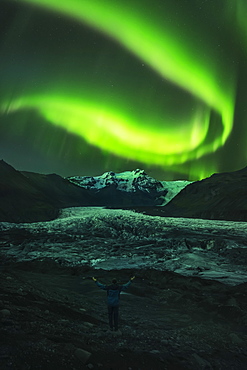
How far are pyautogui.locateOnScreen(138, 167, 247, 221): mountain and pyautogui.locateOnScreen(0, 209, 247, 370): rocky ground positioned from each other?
53.1 m

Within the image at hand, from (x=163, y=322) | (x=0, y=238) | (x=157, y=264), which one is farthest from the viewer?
(x=0, y=238)

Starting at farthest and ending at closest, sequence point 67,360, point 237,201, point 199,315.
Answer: point 237,201
point 199,315
point 67,360

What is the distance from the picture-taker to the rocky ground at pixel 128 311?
20.3 ft

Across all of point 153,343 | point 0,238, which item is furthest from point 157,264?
point 0,238

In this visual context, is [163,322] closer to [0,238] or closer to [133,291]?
[133,291]

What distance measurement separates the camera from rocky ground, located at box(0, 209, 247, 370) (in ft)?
20.3

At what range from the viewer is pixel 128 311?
37.8 ft

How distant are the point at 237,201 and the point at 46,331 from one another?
77.8m

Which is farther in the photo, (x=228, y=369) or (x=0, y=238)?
(x=0, y=238)

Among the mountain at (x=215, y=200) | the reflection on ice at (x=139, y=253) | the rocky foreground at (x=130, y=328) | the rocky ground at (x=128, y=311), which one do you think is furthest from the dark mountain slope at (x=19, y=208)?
the rocky foreground at (x=130, y=328)

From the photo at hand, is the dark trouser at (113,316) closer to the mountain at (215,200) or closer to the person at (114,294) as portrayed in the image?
the person at (114,294)

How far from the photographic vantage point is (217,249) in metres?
27.5

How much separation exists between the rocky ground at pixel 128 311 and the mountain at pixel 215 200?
174 ft

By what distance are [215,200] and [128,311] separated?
8366cm
